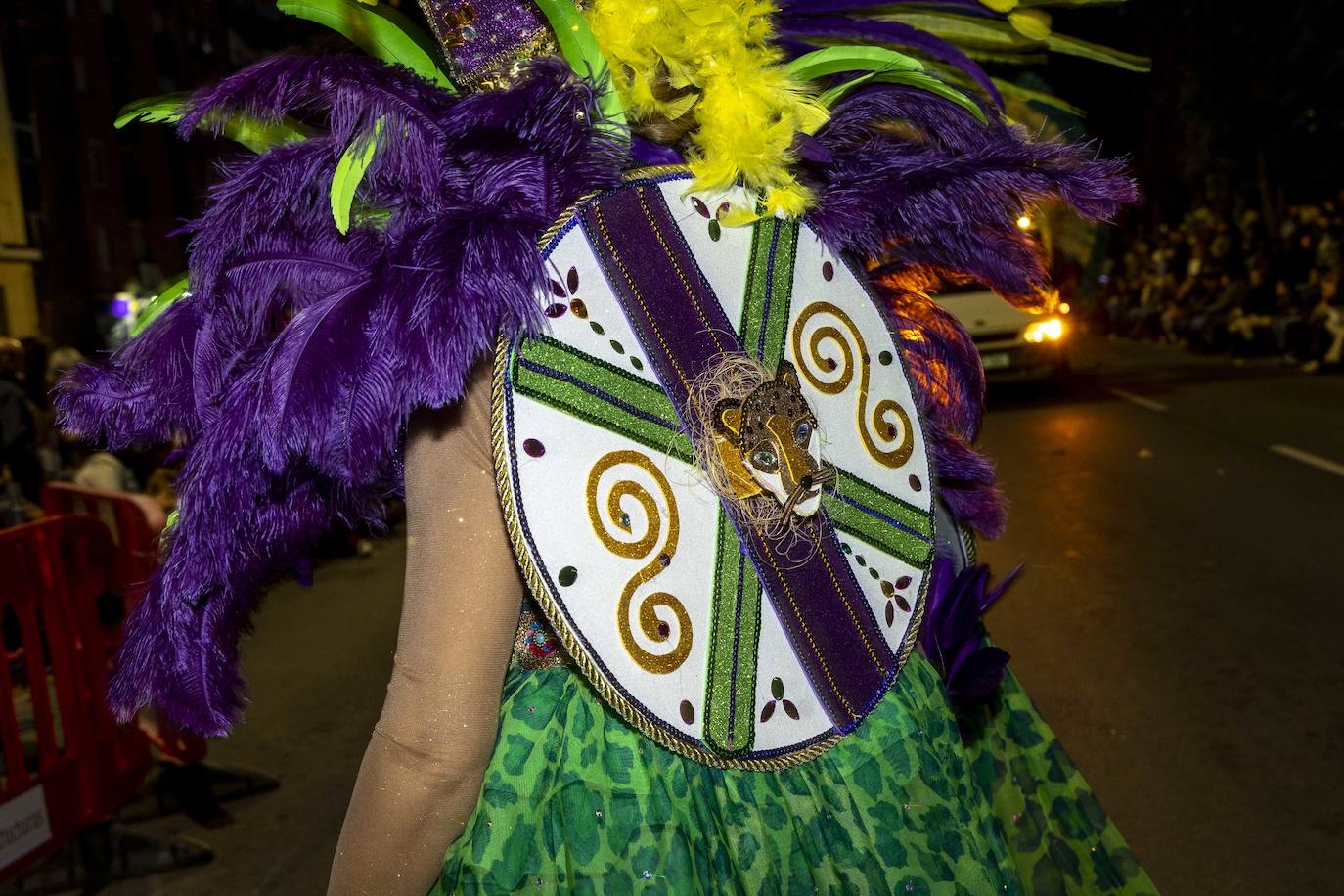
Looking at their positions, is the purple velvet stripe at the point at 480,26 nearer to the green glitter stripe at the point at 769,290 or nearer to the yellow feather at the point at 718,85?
the yellow feather at the point at 718,85

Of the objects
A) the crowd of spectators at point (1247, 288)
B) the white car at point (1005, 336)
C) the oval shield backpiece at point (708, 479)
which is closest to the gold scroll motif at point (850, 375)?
the oval shield backpiece at point (708, 479)

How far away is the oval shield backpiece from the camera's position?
4.01 feet

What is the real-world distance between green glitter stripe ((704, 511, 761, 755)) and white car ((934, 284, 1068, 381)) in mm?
12001

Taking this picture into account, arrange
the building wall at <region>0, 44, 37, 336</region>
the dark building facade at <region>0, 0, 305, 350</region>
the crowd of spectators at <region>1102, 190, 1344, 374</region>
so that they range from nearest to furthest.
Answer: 1. the crowd of spectators at <region>1102, 190, 1344, 374</region>
2. the building wall at <region>0, 44, 37, 336</region>
3. the dark building facade at <region>0, 0, 305, 350</region>

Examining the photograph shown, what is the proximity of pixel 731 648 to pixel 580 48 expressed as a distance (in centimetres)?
70

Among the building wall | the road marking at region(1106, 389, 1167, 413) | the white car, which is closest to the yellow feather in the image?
the road marking at region(1106, 389, 1167, 413)

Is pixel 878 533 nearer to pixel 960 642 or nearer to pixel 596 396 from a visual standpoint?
pixel 960 642

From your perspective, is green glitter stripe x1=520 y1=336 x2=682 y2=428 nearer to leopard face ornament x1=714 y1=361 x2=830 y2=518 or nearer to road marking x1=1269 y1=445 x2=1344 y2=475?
leopard face ornament x1=714 y1=361 x2=830 y2=518

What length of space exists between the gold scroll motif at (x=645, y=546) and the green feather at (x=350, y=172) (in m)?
0.38

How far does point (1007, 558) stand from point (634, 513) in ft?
18.2

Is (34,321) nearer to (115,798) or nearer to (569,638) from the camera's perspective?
(115,798)

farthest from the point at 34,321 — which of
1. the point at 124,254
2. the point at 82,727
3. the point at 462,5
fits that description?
the point at 462,5

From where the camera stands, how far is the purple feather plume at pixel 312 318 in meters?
1.21

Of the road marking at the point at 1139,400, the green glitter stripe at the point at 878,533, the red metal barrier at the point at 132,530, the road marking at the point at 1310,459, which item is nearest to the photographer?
the green glitter stripe at the point at 878,533
